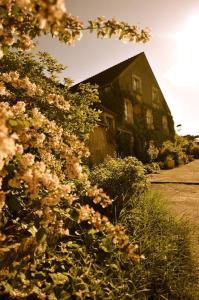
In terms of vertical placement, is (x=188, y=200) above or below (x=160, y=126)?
below

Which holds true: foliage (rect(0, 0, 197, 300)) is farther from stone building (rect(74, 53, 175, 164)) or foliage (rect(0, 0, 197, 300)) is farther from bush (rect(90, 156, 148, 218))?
stone building (rect(74, 53, 175, 164))

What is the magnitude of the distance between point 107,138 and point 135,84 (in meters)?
8.36

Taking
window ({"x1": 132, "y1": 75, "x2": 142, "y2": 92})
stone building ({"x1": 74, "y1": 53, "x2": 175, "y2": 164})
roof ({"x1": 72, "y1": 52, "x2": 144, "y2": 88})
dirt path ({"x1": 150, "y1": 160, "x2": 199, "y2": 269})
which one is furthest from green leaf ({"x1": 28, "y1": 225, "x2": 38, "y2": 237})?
window ({"x1": 132, "y1": 75, "x2": 142, "y2": 92})

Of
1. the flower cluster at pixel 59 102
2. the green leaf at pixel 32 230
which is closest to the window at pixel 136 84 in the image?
the flower cluster at pixel 59 102

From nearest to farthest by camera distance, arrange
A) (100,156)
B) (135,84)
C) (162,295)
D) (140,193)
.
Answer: (162,295), (140,193), (100,156), (135,84)

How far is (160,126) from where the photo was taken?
94.8 ft

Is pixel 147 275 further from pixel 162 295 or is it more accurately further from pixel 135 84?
pixel 135 84

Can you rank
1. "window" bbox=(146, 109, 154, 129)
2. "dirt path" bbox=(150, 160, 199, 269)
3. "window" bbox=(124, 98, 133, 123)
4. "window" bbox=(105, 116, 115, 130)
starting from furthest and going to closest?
"window" bbox=(146, 109, 154, 129) < "window" bbox=(124, 98, 133, 123) < "window" bbox=(105, 116, 115, 130) < "dirt path" bbox=(150, 160, 199, 269)

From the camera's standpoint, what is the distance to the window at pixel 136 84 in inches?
1005

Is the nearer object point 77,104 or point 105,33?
point 105,33

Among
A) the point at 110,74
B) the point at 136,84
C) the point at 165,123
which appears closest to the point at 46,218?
the point at 110,74

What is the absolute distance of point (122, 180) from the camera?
712cm

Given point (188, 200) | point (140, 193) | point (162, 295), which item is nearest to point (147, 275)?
point (162, 295)

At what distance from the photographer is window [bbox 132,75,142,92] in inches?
1005
